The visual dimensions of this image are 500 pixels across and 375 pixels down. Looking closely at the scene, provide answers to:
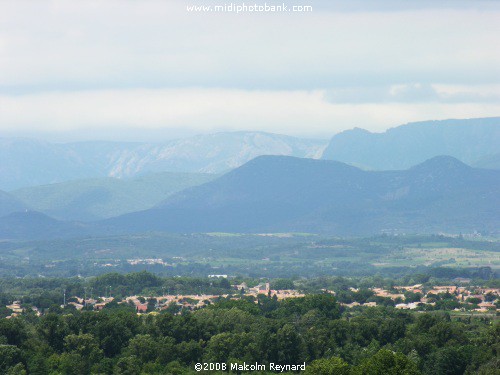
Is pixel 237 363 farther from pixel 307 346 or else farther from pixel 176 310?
pixel 176 310

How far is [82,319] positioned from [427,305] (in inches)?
1991

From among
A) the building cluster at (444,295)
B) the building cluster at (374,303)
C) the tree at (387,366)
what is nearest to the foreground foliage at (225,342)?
the tree at (387,366)

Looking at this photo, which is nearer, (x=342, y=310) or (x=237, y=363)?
(x=237, y=363)

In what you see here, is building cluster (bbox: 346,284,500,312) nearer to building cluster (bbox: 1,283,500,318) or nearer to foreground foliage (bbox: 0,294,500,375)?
building cluster (bbox: 1,283,500,318)

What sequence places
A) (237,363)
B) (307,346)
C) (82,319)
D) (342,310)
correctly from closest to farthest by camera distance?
(237,363)
(307,346)
(82,319)
(342,310)

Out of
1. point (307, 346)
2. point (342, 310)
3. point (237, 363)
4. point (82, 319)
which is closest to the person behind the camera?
point (237, 363)

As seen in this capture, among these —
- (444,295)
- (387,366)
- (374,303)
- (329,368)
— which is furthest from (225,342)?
(444,295)

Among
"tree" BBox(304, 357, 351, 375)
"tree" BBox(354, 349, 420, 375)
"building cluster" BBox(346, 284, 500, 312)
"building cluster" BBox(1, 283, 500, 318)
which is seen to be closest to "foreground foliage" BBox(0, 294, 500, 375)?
"tree" BBox(304, 357, 351, 375)

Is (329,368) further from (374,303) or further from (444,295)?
(444,295)

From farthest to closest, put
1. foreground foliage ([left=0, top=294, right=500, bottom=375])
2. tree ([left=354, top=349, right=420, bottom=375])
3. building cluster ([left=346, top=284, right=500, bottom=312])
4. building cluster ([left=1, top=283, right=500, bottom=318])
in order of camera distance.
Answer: building cluster ([left=346, top=284, right=500, bottom=312])
building cluster ([left=1, top=283, right=500, bottom=318])
foreground foliage ([left=0, top=294, right=500, bottom=375])
tree ([left=354, top=349, right=420, bottom=375])

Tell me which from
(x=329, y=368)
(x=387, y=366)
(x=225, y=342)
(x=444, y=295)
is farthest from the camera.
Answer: (x=444, y=295)

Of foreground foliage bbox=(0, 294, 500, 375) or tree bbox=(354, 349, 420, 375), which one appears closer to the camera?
tree bbox=(354, 349, 420, 375)

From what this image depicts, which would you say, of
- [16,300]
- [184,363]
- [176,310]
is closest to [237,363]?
[184,363]

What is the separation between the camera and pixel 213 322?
11488 centimetres
